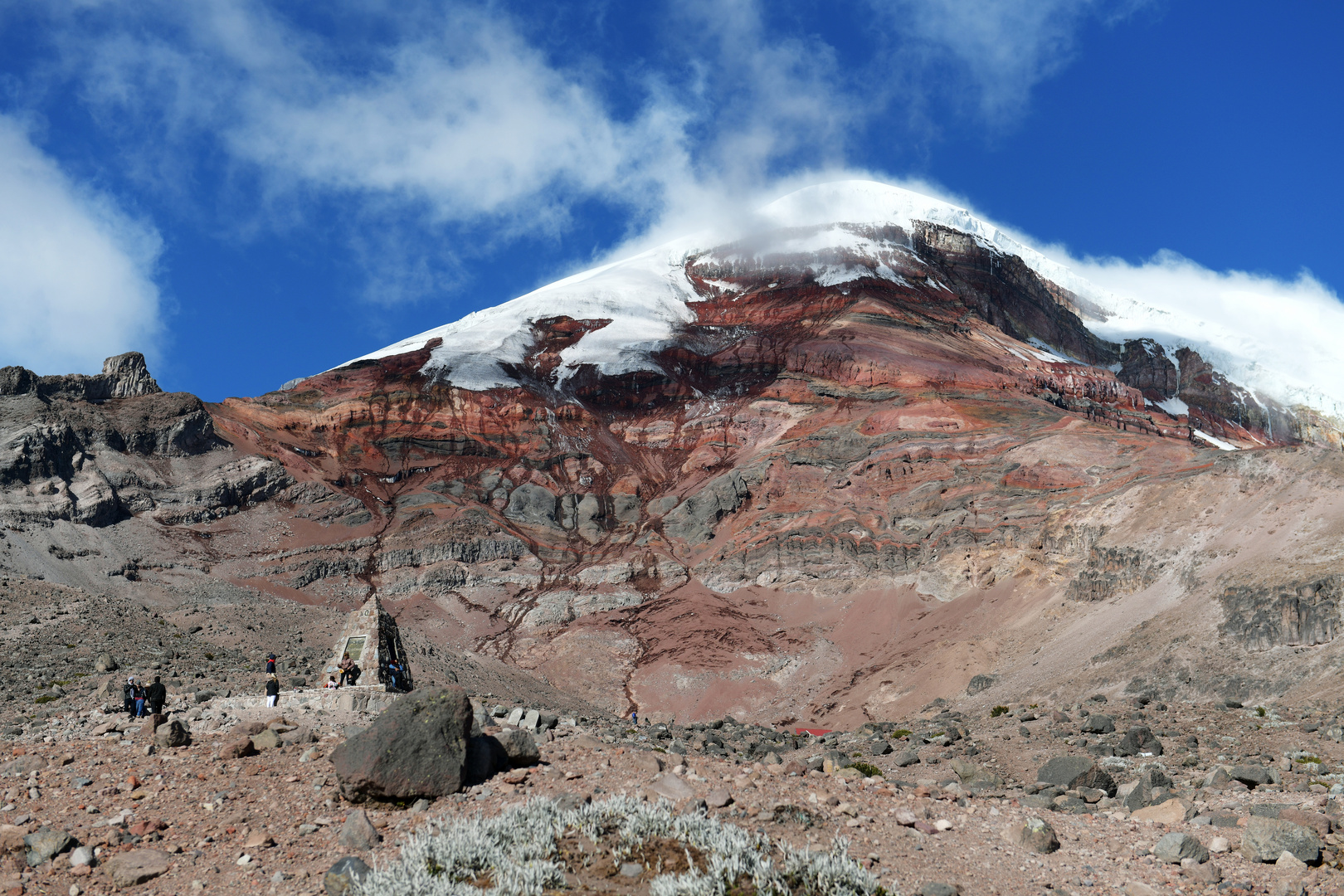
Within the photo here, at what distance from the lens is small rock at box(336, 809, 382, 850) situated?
1022cm

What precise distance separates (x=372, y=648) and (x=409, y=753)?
12.9 meters

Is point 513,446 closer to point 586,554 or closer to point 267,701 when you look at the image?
point 586,554

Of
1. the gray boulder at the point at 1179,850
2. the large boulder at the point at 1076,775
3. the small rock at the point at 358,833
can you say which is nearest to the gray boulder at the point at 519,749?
the small rock at the point at 358,833

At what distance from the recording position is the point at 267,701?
1875 cm

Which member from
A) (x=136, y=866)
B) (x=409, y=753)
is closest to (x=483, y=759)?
(x=409, y=753)

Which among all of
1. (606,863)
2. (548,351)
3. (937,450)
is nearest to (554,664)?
(937,450)

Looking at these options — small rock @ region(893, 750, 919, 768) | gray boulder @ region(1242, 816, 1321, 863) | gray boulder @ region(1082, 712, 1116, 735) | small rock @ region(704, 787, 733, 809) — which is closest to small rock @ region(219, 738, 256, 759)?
small rock @ region(704, 787, 733, 809)

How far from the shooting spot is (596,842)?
997 cm

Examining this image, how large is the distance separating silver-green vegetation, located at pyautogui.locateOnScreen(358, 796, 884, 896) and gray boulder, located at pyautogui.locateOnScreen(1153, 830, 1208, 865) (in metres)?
3.96

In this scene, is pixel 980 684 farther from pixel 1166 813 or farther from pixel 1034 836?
pixel 1034 836

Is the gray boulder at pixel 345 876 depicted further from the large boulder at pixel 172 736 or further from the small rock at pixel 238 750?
the large boulder at pixel 172 736

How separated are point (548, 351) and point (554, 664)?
62.2 meters

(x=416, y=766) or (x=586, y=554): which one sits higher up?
(x=586, y=554)

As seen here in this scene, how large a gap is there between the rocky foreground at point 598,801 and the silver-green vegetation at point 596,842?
0.23 m
